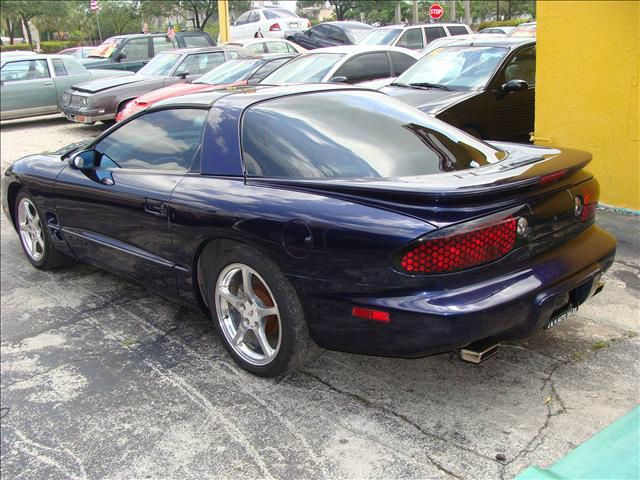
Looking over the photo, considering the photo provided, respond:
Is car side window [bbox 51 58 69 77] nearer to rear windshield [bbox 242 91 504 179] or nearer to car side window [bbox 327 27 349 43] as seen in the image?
car side window [bbox 327 27 349 43]

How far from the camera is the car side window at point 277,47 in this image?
49.6ft

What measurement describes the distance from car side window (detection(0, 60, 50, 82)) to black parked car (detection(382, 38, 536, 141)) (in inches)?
389

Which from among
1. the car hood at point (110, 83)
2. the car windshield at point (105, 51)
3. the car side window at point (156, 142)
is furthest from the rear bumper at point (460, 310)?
the car windshield at point (105, 51)

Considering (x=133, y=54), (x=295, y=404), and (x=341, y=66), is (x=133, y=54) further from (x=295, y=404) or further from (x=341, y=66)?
(x=295, y=404)

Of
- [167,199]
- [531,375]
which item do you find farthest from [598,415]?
[167,199]

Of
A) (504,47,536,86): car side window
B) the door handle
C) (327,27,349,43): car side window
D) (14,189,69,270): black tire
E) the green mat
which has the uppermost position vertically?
(327,27,349,43): car side window

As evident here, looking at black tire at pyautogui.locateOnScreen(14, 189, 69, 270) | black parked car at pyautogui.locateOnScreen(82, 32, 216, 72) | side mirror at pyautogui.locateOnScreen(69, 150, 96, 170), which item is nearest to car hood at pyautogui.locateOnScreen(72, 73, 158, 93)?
black parked car at pyautogui.locateOnScreen(82, 32, 216, 72)

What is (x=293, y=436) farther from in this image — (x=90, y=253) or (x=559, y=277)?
(x=90, y=253)

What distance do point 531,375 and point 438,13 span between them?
21.4 metres

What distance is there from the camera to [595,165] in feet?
18.7

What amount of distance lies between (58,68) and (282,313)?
540 inches

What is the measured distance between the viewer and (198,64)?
12.9m

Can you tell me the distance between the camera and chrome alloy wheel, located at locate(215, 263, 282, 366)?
3283 millimetres

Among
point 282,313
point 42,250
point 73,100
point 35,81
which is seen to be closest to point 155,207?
point 282,313
